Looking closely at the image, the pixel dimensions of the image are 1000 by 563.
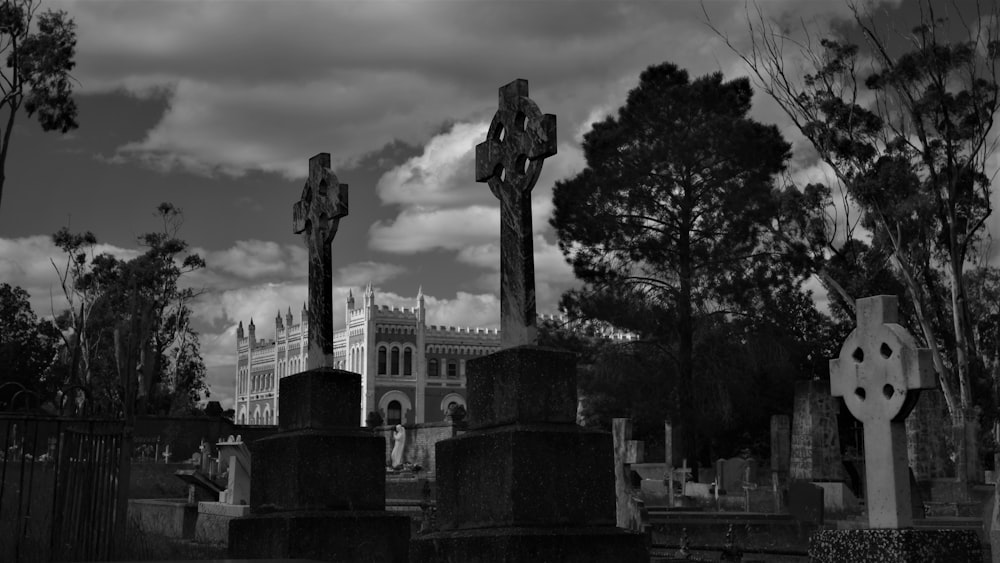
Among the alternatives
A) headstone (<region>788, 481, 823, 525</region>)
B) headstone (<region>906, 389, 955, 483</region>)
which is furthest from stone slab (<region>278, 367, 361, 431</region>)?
headstone (<region>906, 389, 955, 483</region>)

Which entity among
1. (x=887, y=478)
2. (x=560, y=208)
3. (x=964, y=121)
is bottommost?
(x=887, y=478)

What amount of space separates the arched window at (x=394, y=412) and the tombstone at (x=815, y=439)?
52184 mm

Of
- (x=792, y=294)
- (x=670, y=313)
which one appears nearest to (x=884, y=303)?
(x=670, y=313)

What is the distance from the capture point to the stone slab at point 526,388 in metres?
6.21

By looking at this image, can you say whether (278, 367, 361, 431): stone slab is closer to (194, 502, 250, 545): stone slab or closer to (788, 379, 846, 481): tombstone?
(194, 502, 250, 545): stone slab

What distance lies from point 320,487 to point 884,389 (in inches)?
171

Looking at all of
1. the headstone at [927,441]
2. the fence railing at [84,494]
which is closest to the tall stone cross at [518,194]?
A: the fence railing at [84,494]

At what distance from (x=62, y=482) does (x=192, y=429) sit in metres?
32.1

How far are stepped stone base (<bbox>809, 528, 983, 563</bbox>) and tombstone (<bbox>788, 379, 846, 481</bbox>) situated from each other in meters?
14.1

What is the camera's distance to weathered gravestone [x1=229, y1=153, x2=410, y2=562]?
7.64m

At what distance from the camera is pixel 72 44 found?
25094 mm

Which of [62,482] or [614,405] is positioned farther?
[614,405]

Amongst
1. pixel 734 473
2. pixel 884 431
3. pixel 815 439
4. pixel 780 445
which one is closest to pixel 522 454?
pixel 884 431

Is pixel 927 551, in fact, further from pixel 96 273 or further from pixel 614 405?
pixel 96 273
